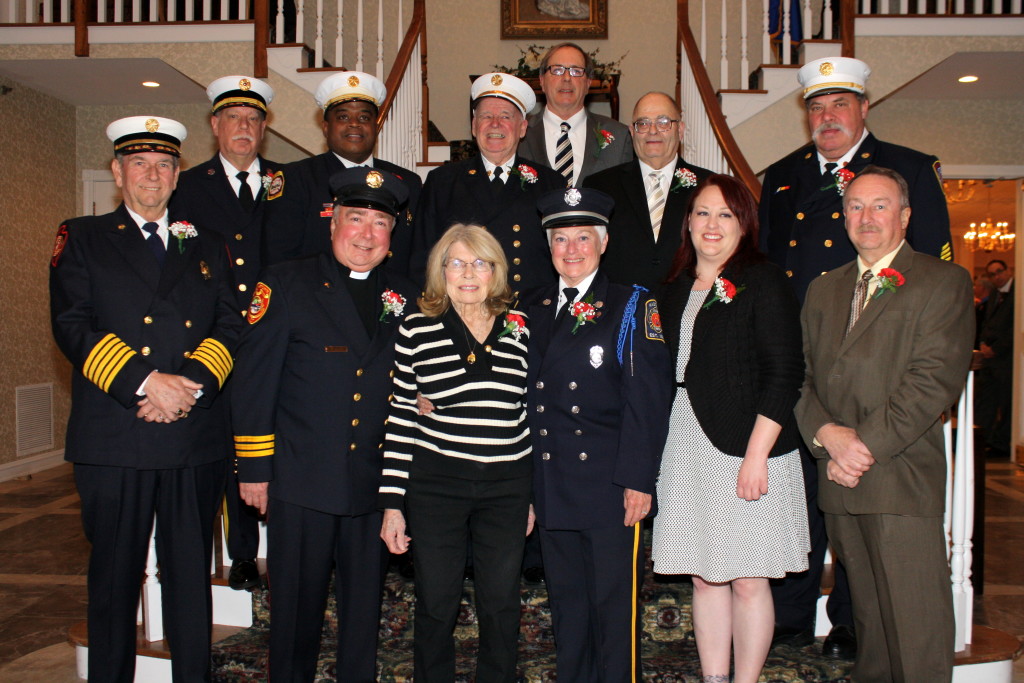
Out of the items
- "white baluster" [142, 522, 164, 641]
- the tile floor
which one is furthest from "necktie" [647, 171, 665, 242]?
the tile floor

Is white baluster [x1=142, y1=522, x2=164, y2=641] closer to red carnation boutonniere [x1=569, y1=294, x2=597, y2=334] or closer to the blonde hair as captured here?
the blonde hair

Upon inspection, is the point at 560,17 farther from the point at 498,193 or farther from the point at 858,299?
the point at 858,299

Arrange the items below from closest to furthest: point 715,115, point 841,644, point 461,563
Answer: point 461,563 → point 841,644 → point 715,115

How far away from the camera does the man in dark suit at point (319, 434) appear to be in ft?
8.27

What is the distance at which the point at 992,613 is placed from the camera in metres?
4.17

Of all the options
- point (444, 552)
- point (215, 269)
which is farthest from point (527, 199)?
point (444, 552)

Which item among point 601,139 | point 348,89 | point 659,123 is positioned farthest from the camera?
point 601,139

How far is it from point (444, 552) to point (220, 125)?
6.60 feet

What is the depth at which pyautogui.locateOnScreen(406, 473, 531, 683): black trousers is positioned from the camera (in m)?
2.45

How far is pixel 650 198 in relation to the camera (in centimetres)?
333

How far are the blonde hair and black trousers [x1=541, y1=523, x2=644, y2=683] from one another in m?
0.73

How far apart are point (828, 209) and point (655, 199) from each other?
0.66 metres

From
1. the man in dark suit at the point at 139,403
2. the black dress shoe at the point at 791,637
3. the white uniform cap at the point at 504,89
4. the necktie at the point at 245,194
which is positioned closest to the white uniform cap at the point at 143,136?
the man in dark suit at the point at 139,403

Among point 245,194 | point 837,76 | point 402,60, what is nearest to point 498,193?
point 245,194
